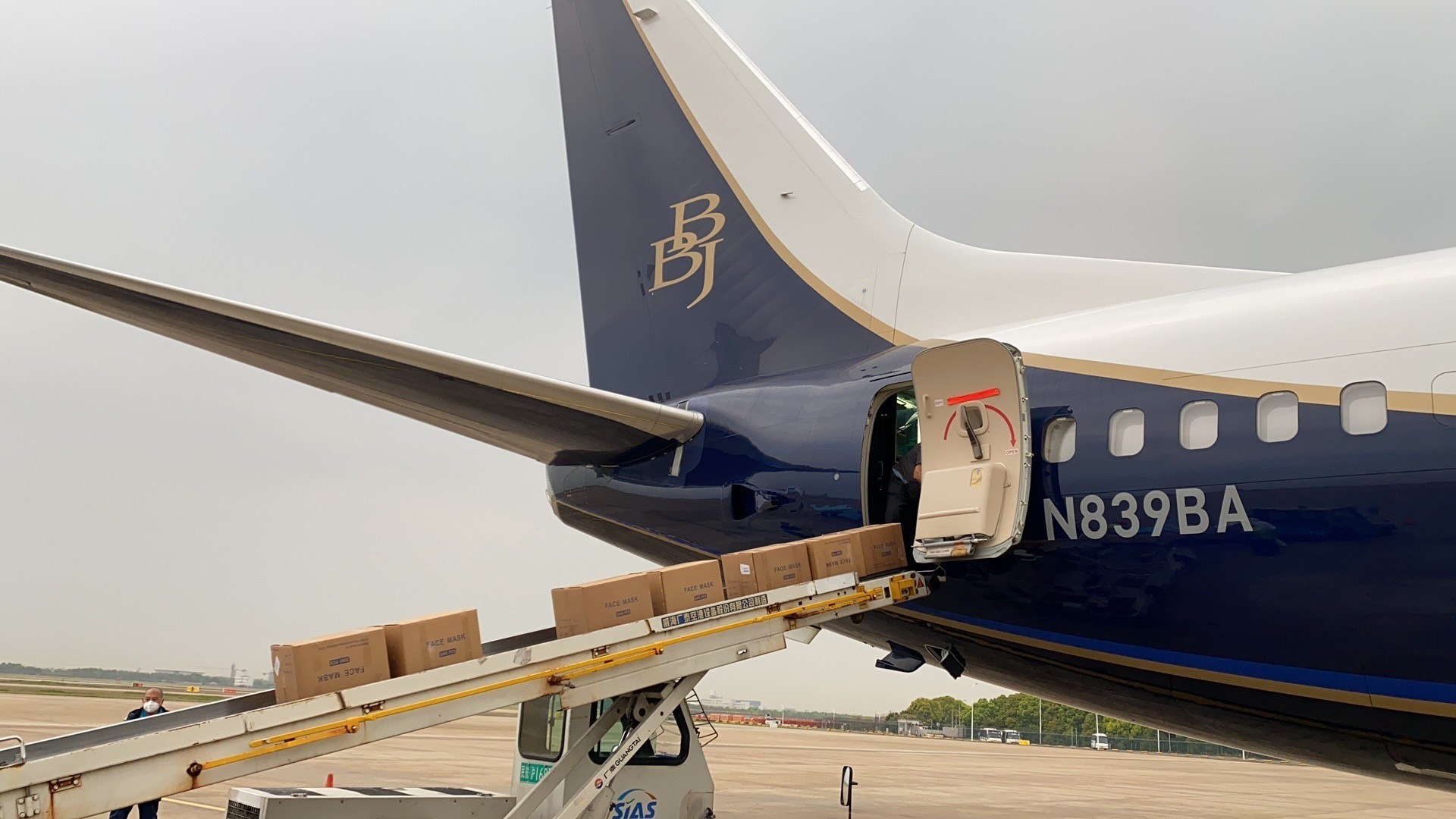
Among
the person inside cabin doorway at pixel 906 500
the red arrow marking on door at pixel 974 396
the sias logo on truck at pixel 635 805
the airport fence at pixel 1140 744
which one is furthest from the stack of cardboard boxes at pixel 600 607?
the airport fence at pixel 1140 744

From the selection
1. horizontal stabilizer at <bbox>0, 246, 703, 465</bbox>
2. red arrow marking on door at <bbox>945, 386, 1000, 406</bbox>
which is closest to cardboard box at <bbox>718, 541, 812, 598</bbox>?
red arrow marking on door at <bbox>945, 386, 1000, 406</bbox>

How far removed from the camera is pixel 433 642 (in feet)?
20.2

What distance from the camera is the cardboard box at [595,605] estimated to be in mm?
6844

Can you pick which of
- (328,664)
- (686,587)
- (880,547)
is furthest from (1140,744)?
(328,664)

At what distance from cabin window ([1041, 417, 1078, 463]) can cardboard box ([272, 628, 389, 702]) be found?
4.62 meters

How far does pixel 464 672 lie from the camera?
20.1 feet

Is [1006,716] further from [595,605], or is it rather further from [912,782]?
[595,605]

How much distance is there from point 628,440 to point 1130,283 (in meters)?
4.54

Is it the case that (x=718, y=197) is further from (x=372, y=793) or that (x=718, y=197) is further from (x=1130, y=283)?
(x=372, y=793)

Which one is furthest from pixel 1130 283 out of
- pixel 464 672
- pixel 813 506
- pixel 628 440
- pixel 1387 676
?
pixel 464 672

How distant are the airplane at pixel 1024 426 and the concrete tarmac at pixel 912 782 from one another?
255 inches

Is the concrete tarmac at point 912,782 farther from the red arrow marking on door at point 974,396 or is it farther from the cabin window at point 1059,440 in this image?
the cabin window at point 1059,440

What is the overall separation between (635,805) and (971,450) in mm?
3921

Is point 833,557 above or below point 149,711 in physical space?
above
